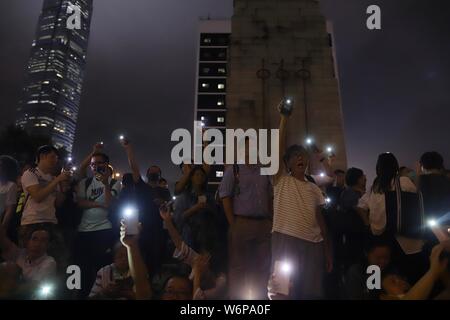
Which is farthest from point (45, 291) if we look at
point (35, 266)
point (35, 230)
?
point (35, 230)

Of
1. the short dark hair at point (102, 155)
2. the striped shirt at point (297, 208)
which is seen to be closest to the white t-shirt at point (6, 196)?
the short dark hair at point (102, 155)

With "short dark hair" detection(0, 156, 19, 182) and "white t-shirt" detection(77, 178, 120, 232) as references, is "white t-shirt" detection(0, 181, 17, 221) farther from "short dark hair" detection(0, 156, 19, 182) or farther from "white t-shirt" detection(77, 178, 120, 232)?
"white t-shirt" detection(77, 178, 120, 232)

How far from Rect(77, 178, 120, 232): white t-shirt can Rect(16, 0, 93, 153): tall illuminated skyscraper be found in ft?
459

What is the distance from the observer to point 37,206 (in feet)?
15.3

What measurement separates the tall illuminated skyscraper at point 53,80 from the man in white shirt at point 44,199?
140063 millimetres

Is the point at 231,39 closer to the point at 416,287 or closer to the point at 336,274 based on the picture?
the point at 336,274

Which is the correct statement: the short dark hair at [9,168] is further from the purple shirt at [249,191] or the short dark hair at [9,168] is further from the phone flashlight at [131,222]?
the purple shirt at [249,191]

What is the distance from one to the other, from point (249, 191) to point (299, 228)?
1.06 meters

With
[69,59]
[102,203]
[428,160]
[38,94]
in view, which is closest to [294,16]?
[428,160]

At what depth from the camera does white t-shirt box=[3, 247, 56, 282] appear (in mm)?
4035

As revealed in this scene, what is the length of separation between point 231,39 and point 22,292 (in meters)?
11.8

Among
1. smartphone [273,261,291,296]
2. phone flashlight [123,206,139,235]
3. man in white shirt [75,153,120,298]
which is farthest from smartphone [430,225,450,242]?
man in white shirt [75,153,120,298]

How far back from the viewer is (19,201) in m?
5.32

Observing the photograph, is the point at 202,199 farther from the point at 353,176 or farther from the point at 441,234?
the point at 441,234
